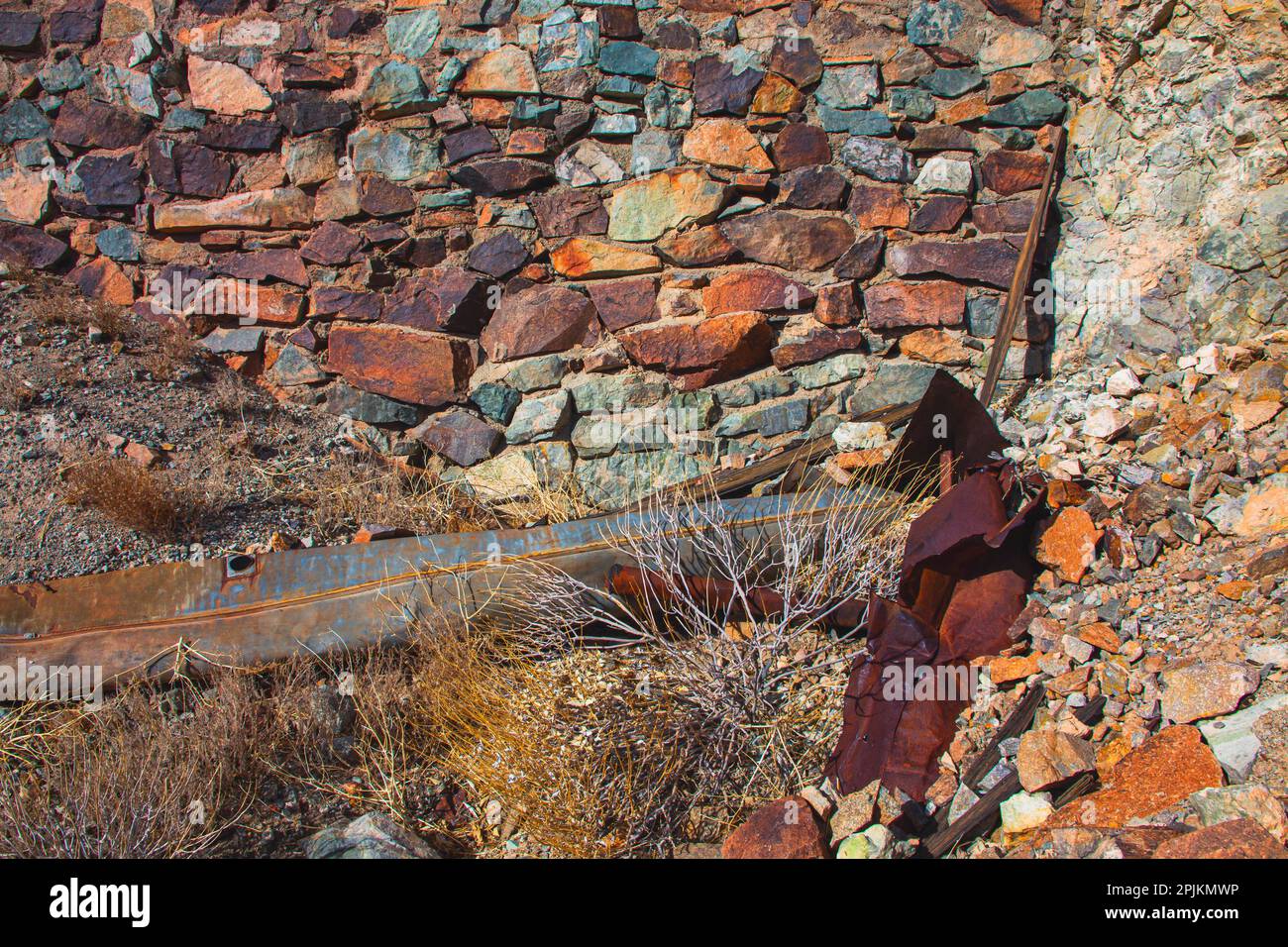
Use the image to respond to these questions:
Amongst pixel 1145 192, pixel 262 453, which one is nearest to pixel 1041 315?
pixel 1145 192

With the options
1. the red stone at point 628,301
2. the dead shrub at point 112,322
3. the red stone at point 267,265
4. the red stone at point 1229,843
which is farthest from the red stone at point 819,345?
the dead shrub at point 112,322

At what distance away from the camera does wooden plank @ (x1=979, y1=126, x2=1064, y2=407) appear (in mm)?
3879

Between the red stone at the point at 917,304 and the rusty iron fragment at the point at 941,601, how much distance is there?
0.70 metres

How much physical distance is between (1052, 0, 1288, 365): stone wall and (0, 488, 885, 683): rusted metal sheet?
1399 mm

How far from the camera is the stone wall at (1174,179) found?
10.3ft

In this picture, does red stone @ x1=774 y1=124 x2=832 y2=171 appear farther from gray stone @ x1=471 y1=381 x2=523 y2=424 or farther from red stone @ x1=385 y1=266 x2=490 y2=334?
gray stone @ x1=471 y1=381 x2=523 y2=424

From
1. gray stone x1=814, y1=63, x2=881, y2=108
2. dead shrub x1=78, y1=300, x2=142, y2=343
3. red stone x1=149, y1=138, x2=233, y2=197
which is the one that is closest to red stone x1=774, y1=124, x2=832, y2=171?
gray stone x1=814, y1=63, x2=881, y2=108

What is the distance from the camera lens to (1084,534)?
9.80 feet

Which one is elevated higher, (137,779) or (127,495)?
(127,495)

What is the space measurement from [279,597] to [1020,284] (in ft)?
11.2

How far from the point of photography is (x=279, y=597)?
10.5 feet

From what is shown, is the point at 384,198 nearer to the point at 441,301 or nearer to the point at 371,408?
the point at 441,301

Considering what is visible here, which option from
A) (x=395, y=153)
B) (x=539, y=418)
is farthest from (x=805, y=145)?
(x=395, y=153)

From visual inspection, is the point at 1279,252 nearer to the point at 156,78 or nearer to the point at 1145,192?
the point at 1145,192
